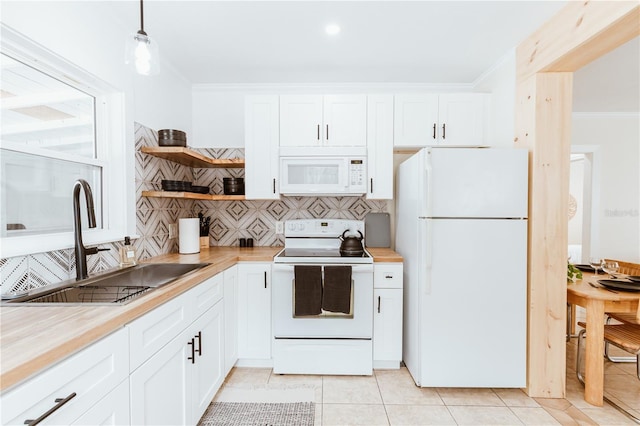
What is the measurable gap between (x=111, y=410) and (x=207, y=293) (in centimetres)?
87

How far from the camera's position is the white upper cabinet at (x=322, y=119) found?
271 cm

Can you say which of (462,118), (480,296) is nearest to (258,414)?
(480,296)

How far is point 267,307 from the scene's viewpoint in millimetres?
2467

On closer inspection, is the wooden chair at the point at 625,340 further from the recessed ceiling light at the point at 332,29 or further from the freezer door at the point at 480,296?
the recessed ceiling light at the point at 332,29

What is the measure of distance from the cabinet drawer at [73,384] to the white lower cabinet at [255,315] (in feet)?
4.41

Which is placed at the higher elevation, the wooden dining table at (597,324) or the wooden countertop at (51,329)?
the wooden countertop at (51,329)

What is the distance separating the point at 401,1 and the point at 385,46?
49 centimetres

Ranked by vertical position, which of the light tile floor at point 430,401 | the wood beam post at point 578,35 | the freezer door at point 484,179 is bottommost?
the light tile floor at point 430,401

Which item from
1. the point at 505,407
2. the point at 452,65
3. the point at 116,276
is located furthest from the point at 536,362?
the point at 116,276

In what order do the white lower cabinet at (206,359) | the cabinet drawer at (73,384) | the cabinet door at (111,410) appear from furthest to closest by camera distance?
1. the white lower cabinet at (206,359)
2. the cabinet door at (111,410)
3. the cabinet drawer at (73,384)

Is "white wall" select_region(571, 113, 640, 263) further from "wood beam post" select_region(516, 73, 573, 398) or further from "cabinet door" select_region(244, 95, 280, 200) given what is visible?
"cabinet door" select_region(244, 95, 280, 200)

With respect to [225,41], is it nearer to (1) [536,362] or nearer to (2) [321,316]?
(2) [321,316]

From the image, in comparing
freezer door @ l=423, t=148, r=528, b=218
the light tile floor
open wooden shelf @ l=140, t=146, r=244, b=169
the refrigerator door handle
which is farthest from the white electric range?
open wooden shelf @ l=140, t=146, r=244, b=169

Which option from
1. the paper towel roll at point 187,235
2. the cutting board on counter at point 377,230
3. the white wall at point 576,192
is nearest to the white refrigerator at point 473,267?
the cutting board on counter at point 377,230
